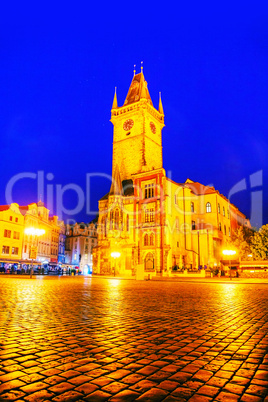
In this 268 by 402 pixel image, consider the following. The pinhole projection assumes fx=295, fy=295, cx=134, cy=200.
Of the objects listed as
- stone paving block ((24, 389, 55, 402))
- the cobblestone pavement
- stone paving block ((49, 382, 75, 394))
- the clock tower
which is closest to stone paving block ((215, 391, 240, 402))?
the cobblestone pavement

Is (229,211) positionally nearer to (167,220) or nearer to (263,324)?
(167,220)

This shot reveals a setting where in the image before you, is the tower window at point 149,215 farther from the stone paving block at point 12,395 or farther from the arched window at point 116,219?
the stone paving block at point 12,395

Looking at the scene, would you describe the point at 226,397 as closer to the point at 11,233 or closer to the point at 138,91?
the point at 11,233

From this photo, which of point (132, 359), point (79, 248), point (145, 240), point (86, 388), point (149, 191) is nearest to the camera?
point (86, 388)

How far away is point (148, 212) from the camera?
50.1m

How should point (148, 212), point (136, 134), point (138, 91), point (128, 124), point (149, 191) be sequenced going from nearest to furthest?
Answer: point (148, 212), point (149, 191), point (136, 134), point (128, 124), point (138, 91)

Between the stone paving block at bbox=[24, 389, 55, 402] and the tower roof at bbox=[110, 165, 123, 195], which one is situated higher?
the tower roof at bbox=[110, 165, 123, 195]

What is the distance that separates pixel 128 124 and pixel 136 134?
374 centimetres

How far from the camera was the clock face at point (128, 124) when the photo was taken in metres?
62.3

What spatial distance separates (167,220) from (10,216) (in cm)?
2891

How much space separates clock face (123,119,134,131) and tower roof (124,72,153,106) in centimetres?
455

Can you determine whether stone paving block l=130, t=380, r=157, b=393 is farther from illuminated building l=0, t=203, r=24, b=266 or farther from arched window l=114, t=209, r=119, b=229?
illuminated building l=0, t=203, r=24, b=266

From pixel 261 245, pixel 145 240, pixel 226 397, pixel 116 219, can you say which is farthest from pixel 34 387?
pixel 261 245

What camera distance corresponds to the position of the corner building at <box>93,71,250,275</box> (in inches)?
1906
